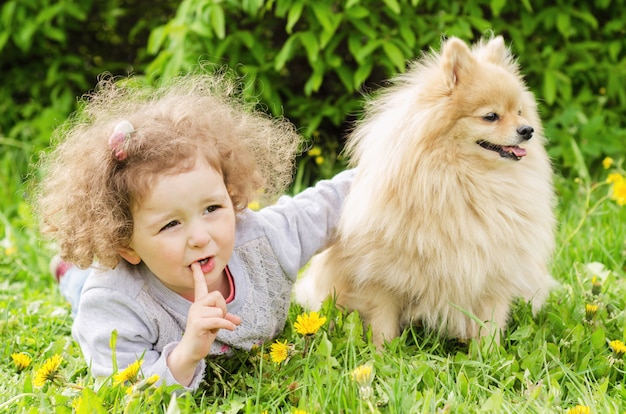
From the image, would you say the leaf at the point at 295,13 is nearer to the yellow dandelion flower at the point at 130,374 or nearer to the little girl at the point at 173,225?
the little girl at the point at 173,225

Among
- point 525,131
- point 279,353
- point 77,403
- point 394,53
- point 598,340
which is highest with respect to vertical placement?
point 525,131

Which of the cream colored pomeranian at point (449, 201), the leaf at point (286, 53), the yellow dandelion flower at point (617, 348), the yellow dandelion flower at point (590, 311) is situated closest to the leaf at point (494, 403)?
the cream colored pomeranian at point (449, 201)

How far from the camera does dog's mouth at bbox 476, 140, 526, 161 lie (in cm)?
209

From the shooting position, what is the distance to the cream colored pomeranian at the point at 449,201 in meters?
2.07

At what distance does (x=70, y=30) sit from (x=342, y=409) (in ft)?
13.0

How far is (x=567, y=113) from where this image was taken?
381 centimetres

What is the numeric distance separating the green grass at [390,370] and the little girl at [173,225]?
0.12 m

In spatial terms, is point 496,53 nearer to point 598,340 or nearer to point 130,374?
point 598,340

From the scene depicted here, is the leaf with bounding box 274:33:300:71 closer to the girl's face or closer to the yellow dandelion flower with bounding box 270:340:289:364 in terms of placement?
the girl's face

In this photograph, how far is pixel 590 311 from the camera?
229cm

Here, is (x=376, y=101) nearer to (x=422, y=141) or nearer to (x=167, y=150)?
(x=422, y=141)

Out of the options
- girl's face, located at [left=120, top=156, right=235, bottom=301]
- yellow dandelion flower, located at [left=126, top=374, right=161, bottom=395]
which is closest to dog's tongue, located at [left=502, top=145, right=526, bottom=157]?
girl's face, located at [left=120, top=156, right=235, bottom=301]

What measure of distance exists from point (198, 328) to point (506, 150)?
40.0 inches

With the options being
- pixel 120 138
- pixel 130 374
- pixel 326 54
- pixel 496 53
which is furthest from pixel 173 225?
pixel 326 54
